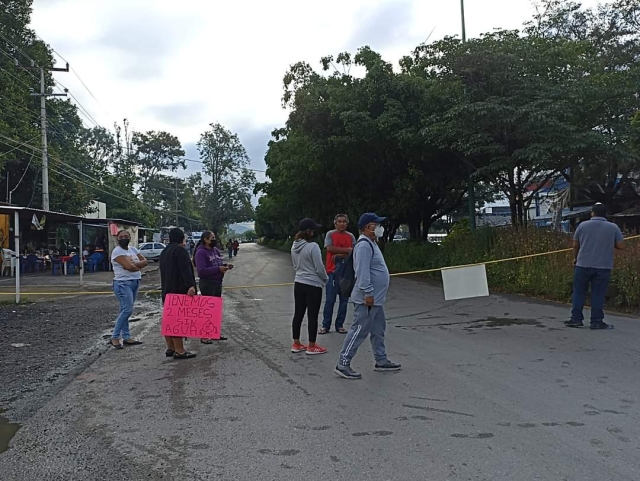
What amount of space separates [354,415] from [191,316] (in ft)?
10.7

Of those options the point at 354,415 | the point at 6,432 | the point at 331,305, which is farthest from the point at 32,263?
the point at 354,415

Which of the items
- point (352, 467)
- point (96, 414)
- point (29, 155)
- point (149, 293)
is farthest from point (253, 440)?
point (29, 155)

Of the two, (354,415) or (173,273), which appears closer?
(354,415)

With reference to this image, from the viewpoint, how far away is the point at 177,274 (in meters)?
7.58

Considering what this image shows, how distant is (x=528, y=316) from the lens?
10273 mm

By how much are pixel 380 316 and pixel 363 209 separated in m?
19.7

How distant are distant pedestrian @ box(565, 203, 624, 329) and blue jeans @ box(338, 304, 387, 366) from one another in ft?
13.2

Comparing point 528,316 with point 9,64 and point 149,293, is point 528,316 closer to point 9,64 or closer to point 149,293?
point 149,293

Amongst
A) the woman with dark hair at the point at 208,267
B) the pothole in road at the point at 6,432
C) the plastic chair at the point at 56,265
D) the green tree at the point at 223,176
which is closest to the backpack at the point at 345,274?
the woman with dark hair at the point at 208,267

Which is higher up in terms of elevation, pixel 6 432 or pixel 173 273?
pixel 173 273

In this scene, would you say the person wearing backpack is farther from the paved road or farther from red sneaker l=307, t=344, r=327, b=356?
red sneaker l=307, t=344, r=327, b=356

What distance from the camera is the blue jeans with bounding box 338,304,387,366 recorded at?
6.23 meters

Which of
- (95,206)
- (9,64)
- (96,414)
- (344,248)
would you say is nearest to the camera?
(96,414)

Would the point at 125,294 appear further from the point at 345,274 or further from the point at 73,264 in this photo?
the point at 73,264
